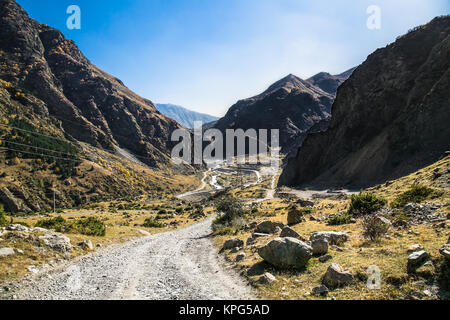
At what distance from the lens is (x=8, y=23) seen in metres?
160

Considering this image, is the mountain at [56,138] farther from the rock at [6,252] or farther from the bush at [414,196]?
the bush at [414,196]

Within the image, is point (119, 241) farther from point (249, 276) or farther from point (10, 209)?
point (10, 209)

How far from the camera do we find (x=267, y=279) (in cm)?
944

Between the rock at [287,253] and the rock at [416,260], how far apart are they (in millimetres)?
3566

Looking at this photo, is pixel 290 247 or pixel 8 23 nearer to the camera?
pixel 290 247

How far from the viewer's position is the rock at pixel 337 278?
26.5ft

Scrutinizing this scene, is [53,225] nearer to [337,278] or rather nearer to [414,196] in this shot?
[337,278]

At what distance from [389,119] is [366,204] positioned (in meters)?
50.8

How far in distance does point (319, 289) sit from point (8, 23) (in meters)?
238

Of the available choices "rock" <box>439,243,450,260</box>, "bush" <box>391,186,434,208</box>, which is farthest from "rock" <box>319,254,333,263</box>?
"bush" <box>391,186,434,208</box>

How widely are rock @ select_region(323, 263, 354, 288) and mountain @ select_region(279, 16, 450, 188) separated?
42.0 m

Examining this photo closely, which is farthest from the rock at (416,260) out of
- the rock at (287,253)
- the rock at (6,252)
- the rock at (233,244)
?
the rock at (6,252)

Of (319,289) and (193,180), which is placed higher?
(319,289)
